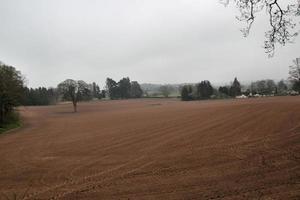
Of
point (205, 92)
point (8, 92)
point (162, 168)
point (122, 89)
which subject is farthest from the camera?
point (122, 89)

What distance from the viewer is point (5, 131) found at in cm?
3819

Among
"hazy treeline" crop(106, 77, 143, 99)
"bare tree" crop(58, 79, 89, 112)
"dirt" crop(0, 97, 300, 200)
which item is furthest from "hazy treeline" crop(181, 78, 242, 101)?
"dirt" crop(0, 97, 300, 200)

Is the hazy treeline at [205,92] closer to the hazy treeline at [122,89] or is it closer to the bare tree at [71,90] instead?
the hazy treeline at [122,89]

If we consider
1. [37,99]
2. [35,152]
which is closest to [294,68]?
[35,152]

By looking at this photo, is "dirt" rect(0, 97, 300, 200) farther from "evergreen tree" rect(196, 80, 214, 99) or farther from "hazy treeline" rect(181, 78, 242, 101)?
"evergreen tree" rect(196, 80, 214, 99)

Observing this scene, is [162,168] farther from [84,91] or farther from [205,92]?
[205,92]

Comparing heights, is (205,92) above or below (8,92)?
below

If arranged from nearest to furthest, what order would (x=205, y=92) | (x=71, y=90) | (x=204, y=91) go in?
1. (x=71, y=90)
2. (x=205, y=92)
3. (x=204, y=91)

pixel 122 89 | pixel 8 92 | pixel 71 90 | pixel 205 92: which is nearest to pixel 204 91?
pixel 205 92

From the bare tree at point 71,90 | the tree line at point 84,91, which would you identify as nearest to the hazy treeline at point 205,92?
the tree line at point 84,91

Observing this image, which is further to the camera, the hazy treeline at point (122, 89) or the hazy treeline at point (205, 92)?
the hazy treeline at point (122, 89)

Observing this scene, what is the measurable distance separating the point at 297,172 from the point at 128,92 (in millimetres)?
159512

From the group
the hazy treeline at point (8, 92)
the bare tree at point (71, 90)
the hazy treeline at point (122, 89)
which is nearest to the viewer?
the hazy treeline at point (8, 92)

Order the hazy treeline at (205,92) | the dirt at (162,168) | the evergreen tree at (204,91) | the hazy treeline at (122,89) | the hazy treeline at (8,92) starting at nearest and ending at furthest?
the dirt at (162,168) → the hazy treeline at (8,92) → the hazy treeline at (205,92) → the evergreen tree at (204,91) → the hazy treeline at (122,89)
